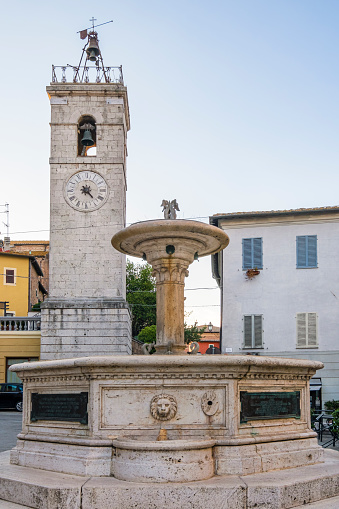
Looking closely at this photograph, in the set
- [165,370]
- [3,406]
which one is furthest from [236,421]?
[3,406]

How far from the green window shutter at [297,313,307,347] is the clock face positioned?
35.8 ft

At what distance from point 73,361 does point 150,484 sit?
163 centimetres

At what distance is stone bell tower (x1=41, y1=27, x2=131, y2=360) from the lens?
3034cm

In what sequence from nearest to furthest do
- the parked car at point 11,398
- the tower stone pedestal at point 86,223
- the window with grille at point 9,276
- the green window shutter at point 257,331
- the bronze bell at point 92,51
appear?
the parked car at point 11,398 → the green window shutter at point 257,331 → the tower stone pedestal at point 86,223 → the bronze bell at point 92,51 → the window with grille at point 9,276

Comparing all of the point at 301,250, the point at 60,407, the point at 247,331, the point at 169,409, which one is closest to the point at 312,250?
the point at 301,250

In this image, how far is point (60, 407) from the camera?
7.88 metres

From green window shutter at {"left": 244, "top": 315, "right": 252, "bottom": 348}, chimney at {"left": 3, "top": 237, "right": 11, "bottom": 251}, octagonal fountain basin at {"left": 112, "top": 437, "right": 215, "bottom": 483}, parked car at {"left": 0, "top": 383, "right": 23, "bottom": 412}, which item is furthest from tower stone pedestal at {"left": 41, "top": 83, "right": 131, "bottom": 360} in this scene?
octagonal fountain basin at {"left": 112, "top": 437, "right": 215, "bottom": 483}

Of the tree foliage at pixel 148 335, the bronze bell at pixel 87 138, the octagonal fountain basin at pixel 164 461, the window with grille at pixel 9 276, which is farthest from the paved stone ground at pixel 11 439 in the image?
the tree foliage at pixel 148 335

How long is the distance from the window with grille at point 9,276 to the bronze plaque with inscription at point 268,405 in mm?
34762

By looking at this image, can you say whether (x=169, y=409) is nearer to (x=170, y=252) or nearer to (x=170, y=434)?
(x=170, y=434)

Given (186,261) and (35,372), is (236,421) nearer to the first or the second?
(35,372)

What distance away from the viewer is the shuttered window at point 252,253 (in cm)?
2839

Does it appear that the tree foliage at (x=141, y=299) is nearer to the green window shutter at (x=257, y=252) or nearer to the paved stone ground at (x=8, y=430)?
the green window shutter at (x=257, y=252)

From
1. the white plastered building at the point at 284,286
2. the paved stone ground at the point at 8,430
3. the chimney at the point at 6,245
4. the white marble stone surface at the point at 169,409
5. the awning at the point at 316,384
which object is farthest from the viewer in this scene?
the chimney at the point at 6,245
